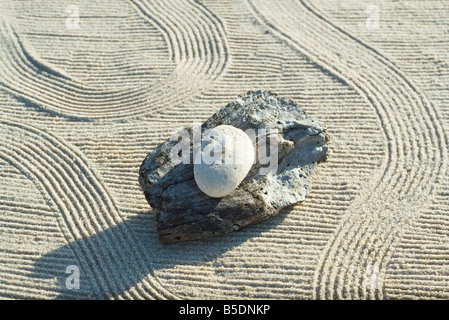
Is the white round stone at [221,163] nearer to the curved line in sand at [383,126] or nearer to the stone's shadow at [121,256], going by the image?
the stone's shadow at [121,256]

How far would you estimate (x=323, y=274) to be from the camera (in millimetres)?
5887

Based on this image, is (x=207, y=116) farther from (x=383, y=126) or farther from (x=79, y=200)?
(x=383, y=126)

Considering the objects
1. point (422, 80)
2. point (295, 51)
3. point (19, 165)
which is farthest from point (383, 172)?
point (19, 165)

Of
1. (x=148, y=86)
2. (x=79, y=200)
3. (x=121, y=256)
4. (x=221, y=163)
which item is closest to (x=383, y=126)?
(x=221, y=163)

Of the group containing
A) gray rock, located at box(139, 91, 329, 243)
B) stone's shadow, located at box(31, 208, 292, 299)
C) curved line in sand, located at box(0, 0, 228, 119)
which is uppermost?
curved line in sand, located at box(0, 0, 228, 119)

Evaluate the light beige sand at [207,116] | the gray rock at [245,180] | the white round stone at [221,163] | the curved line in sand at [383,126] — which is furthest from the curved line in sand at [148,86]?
the white round stone at [221,163]

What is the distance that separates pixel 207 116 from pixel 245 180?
5.50 feet

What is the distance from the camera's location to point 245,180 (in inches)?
246

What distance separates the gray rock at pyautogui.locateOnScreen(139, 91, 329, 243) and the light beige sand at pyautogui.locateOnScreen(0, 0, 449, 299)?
0.23 meters

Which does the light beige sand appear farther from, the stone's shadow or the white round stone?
the white round stone

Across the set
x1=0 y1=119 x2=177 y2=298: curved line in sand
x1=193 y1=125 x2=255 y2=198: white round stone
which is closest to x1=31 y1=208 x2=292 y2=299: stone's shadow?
x1=0 y1=119 x2=177 y2=298: curved line in sand

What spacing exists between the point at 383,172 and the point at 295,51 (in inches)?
98.1

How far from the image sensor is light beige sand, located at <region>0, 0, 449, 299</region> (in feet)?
19.6

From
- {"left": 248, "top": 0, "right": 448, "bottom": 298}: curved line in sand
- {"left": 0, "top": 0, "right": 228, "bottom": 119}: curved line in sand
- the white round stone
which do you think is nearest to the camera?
the white round stone
